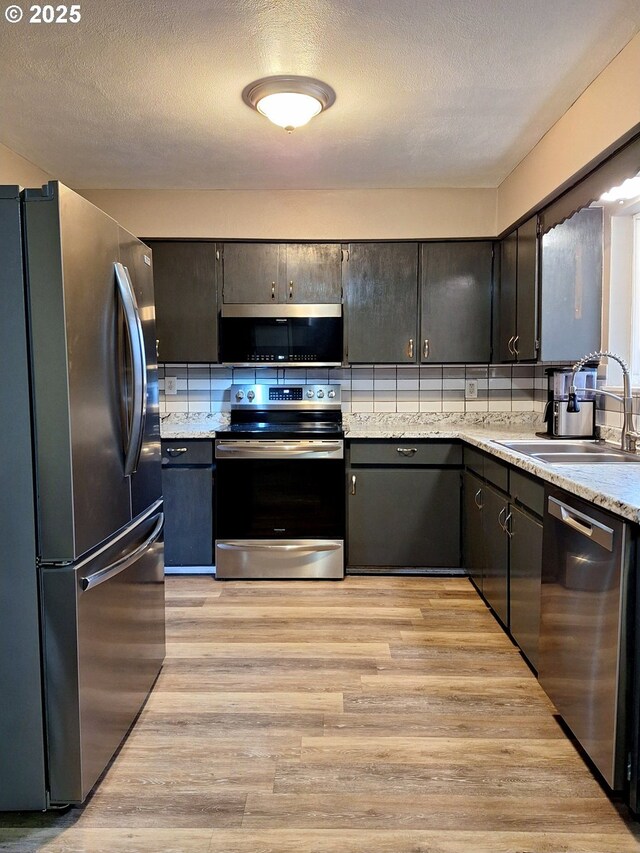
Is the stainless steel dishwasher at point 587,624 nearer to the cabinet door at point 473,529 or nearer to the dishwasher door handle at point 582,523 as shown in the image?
the dishwasher door handle at point 582,523

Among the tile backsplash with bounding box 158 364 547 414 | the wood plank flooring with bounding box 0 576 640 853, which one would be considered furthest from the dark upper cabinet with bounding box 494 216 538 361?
the wood plank flooring with bounding box 0 576 640 853

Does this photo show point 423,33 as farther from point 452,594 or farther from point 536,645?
point 452,594

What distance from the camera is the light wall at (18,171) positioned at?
2.85m

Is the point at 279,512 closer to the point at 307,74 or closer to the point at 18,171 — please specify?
the point at 307,74

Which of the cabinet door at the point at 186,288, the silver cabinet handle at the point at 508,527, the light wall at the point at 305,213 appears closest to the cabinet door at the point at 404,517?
the silver cabinet handle at the point at 508,527

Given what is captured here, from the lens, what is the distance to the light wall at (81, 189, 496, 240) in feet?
11.4

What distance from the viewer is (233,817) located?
1502 millimetres

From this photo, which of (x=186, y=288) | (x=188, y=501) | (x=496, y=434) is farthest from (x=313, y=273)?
(x=188, y=501)

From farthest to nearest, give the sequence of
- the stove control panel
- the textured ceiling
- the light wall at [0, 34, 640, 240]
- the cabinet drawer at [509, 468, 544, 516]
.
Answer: the stove control panel, the light wall at [0, 34, 640, 240], the cabinet drawer at [509, 468, 544, 516], the textured ceiling

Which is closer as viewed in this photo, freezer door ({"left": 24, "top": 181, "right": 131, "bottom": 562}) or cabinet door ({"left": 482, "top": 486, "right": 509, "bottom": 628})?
freezer door ({"left": 24, "top": 181, "right": 131, "bottom": 562})

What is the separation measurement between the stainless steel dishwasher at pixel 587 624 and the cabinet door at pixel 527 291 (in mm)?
1296

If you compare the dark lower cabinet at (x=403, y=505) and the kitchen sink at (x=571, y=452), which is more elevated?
the kitchen sink at (x=571, y=452)

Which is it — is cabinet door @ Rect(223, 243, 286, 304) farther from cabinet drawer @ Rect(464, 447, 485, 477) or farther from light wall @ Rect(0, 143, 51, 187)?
cabinet drawer @ Rect(464, 447, 485, 477)

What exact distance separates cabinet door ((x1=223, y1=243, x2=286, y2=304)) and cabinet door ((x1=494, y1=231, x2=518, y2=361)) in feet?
4.52
